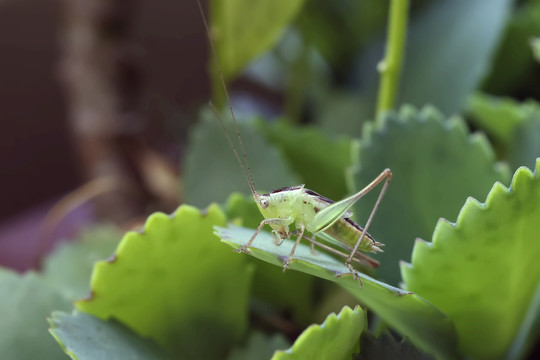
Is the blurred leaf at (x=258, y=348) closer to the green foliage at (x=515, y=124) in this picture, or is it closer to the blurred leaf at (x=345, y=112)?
the green foliage at (x=515, y=124)

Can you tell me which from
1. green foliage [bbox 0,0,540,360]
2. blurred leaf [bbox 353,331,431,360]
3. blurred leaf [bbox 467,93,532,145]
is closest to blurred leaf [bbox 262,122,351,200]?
green foliage [bbox 0,0,540,360]

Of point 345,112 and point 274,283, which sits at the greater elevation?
point 345,112

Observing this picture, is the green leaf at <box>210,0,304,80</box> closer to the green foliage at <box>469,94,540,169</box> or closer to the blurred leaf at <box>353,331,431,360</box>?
the green foliage at <box>469,94,540,169</box>

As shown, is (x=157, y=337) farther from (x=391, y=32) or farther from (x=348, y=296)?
(x=391, y=32)

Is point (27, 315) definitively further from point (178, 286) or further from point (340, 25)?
point (340, 25)

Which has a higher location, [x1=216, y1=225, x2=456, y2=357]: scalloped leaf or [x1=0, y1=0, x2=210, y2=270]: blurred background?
[x1=0, y1=0, x2=210, y2=270]: blurred background

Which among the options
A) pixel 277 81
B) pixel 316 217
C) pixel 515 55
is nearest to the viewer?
pixel 316 217

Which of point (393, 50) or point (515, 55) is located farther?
point (515, 55)

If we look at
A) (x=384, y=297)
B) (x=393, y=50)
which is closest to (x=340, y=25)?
(x=393, y=50)
